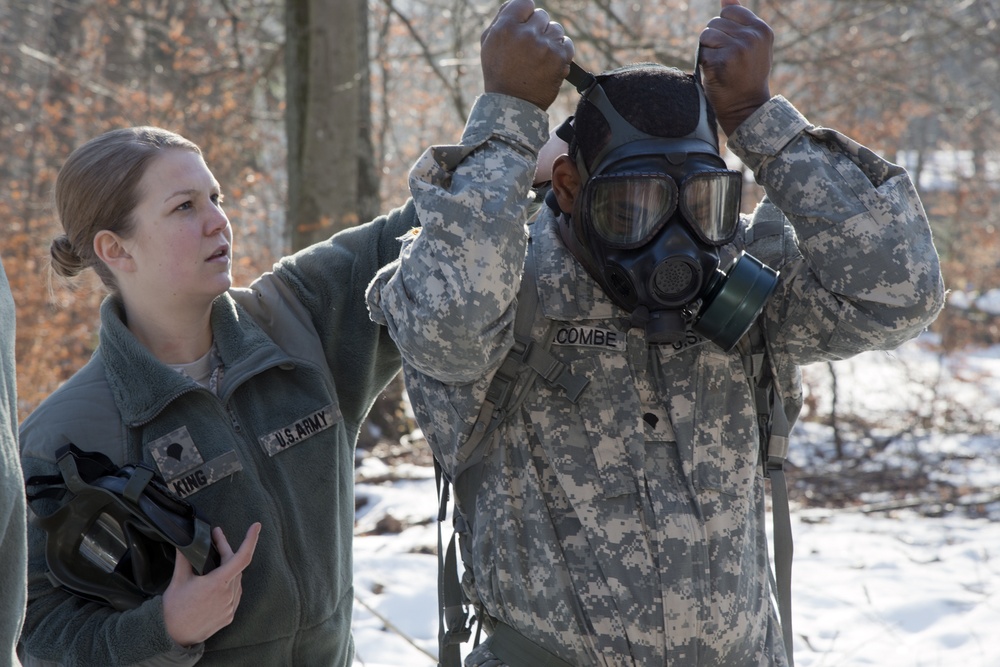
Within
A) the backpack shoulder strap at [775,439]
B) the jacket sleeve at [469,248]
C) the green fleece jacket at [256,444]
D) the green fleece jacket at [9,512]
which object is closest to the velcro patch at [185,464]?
the green fleece jacket at [256,444]

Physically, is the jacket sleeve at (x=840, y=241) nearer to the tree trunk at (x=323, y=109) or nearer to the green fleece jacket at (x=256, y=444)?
the green fleece jacket at (x=256, y=444)

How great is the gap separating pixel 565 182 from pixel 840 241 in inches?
22.1

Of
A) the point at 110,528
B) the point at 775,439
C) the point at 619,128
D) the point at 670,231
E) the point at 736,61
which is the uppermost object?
the point at 736,61

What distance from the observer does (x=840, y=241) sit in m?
1.91

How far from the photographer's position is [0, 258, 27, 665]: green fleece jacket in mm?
1334

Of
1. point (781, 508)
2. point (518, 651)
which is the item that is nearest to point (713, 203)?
point (781, 508)

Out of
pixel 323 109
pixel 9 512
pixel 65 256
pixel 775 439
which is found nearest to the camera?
pixel 9 512

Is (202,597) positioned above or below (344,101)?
below

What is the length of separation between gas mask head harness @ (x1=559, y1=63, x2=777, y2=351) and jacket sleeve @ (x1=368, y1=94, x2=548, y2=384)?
160mm

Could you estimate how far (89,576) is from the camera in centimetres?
216

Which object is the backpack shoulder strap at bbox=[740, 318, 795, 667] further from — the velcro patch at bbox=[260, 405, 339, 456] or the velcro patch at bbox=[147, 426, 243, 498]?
the velcro patch at bbox=[147, 426, 243, 498]

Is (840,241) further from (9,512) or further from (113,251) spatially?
(113,251)

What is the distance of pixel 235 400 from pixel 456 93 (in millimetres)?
4839

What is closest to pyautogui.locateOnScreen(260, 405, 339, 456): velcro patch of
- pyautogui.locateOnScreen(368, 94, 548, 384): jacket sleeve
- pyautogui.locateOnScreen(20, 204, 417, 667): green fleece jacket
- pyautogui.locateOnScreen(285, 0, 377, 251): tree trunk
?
pyautogui.locateOnScreen(20, 204, 417, 667): green fleece jacket
